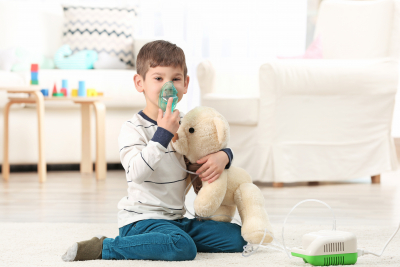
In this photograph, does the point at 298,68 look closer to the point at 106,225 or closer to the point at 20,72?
the point at 106,225

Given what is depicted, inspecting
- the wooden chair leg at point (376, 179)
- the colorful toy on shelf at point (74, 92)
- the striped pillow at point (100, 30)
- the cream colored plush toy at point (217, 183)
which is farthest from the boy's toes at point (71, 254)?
the striped pillow at point (100, 30)

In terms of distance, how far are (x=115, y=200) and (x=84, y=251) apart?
795 mm

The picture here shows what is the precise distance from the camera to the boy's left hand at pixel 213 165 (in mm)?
1050

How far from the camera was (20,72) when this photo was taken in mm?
2543

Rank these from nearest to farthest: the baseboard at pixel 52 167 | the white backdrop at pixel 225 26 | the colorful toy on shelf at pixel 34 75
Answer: the colorful toy on shelf at pixel 34 75, the baseboard at pixel 52 167, the white backdrop at pixel 225 26

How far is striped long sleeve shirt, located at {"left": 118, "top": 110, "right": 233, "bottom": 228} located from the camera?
3.41 ft

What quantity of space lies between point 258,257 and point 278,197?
86 cm

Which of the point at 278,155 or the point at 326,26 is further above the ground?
the point at 326,26

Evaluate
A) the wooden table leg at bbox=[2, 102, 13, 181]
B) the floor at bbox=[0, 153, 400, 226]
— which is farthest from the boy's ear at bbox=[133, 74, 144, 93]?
the wooden table leg at bbox=[2, 102, 13, 181]

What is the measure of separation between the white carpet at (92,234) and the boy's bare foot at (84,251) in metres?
0.02

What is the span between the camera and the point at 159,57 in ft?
3.48

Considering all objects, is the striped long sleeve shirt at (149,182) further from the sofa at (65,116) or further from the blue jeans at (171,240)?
the sofa at (65,116)

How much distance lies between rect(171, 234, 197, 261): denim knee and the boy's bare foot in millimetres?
168

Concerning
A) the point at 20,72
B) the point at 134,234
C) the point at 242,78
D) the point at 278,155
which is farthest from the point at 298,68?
the point at 20,72
